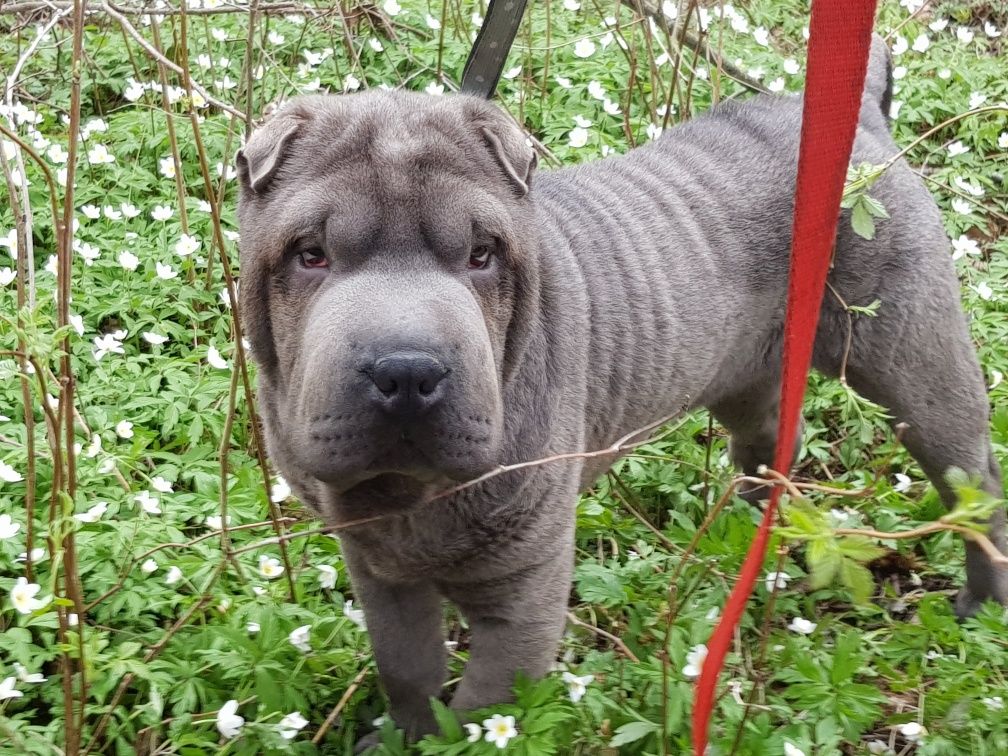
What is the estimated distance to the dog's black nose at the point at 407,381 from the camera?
2398mm

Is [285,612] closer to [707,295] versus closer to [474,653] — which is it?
[474,653]

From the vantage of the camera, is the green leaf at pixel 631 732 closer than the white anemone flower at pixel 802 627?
Yes

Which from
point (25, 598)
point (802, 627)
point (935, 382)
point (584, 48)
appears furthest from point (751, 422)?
point (584, 48)

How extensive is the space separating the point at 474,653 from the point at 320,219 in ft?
4.01

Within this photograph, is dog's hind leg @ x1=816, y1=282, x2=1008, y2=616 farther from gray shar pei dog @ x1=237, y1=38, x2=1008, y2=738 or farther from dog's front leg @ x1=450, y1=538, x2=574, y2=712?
dog's front leg @ x1=450, y1=538, x2=574, y2=712

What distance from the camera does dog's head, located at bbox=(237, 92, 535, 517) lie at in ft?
8.10

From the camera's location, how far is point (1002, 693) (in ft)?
11.1

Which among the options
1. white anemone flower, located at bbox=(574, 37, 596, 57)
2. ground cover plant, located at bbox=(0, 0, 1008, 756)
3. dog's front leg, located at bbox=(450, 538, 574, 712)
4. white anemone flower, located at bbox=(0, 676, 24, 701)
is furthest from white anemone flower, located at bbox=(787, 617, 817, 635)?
white anemone flower, located at bbox=(574, 37, 596, 57)

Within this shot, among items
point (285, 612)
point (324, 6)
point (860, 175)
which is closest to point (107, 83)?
point (324, 6)

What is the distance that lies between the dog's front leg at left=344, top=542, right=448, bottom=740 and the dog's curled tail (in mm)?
2199

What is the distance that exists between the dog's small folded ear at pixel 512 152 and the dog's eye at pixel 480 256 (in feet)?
0.59

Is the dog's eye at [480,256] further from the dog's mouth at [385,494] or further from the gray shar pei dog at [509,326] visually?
the dog's mouth at [385,494]

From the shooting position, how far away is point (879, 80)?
4.18 m

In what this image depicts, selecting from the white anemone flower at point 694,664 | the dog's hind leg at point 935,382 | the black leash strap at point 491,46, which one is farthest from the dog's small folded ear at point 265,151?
the dog's hind leg at point 935,382
